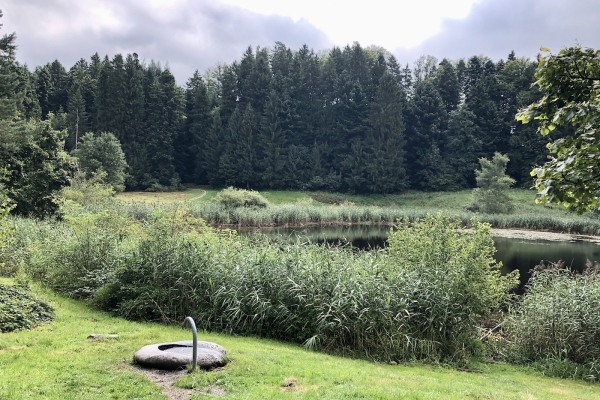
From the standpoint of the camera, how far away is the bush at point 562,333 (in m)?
7.52

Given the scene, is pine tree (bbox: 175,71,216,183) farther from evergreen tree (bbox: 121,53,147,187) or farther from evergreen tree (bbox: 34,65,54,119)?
evergreen tree (bbox: 34,65,54,119)

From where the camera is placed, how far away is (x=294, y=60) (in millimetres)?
62094

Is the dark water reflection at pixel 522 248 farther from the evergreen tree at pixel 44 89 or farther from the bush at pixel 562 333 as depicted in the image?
the evergreen tree at pixel 44 89

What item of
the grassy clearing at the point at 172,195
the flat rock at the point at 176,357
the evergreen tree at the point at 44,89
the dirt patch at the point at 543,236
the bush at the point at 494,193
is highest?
the evergreen tree at the point at 44,89

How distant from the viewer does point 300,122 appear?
193 feet

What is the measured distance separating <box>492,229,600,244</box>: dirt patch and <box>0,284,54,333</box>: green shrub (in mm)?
30041

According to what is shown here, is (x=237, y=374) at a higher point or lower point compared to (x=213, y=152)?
lower

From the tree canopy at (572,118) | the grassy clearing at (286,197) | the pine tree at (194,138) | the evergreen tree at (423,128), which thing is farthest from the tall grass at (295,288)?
the evergreen tree at (423,128)

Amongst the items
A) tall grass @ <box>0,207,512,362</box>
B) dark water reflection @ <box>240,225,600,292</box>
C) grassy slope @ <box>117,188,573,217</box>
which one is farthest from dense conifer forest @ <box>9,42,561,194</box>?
tall grass @ <box>0,207,512,362</box>

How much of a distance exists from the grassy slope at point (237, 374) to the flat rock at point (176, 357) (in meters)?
0.17

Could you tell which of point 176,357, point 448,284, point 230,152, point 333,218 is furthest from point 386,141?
point 176,357

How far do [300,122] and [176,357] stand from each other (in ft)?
180

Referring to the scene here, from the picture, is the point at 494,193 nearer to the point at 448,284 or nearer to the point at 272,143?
the point at 272,143

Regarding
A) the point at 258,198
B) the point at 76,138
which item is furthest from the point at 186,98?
the point at 258,198
